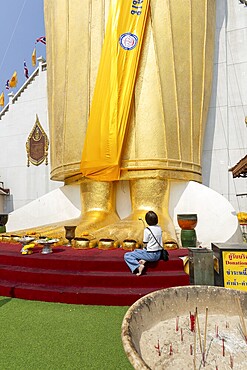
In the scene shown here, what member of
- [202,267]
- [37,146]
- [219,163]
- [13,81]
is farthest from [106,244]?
[13,81]

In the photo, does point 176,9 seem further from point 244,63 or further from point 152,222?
point 152,222

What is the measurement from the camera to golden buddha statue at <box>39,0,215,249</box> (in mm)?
5379

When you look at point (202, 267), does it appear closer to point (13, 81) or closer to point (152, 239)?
point (152, 239)

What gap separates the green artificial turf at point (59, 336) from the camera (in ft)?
6.18

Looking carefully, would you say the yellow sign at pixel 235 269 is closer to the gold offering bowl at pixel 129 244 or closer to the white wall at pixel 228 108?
the gold offering bowl at pixel 129 244

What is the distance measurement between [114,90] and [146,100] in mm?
591

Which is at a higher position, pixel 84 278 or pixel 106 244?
pixel 106 244

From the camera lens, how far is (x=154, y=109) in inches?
217

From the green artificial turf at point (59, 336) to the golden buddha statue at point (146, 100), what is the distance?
83.6 inches

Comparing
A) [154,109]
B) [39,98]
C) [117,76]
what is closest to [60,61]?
[117,76]

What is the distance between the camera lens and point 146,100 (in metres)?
5.53

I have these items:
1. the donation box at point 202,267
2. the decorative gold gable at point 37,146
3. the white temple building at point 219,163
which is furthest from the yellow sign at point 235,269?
the decorative gold gable at point 37,146

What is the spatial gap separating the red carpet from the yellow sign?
2.02 feet

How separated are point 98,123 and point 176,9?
2.60 metres
